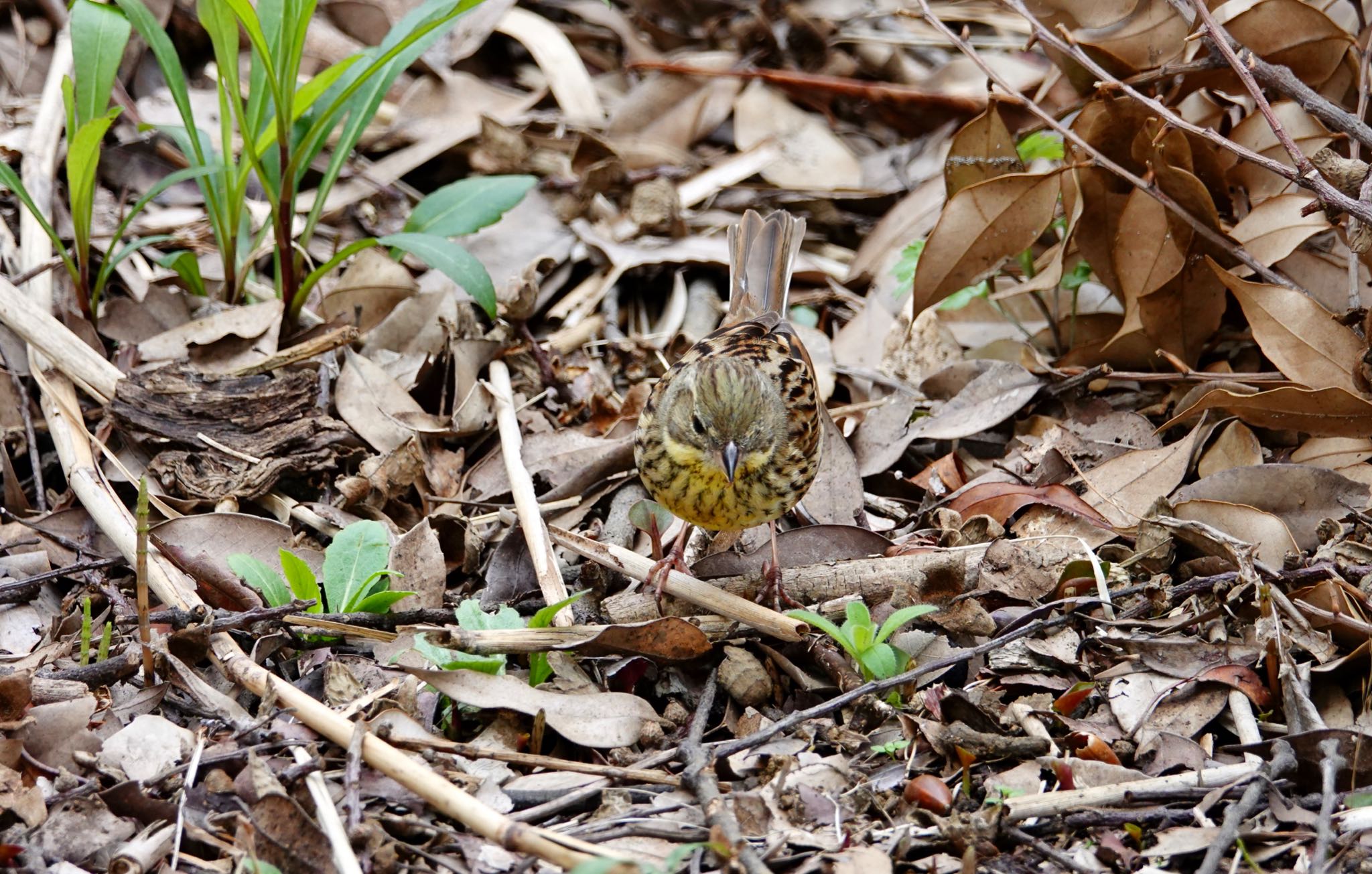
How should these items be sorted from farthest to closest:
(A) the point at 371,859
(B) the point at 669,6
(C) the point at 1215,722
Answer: (B) the point at 669,6 → (C) the point at 1215,722 → (A) the point at 371,859

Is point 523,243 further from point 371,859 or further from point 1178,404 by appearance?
point 371,859

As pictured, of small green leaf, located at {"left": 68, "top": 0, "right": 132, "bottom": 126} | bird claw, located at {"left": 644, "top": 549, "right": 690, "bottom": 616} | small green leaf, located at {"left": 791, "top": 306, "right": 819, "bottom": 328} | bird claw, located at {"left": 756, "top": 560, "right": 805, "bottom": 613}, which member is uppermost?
small green leaf, located at {"left": 68, "top": 0, "right": 132, "bottom": 126}

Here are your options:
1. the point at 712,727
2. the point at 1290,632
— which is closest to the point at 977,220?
the point at 1290,632

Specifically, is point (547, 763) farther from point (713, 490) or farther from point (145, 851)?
point (713, 490)

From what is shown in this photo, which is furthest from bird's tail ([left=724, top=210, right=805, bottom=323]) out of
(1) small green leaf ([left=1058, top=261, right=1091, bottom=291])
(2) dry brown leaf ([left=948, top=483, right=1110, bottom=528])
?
(2) dry brown leaf ([left=948, top=483, right=1110, bottom=528])

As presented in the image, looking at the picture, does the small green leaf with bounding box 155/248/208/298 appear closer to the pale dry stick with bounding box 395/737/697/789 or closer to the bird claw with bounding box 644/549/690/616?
the bird claw with bounding box 644/549/690/616

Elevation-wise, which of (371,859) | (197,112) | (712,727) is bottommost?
(712,727)

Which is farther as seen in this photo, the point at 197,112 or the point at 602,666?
the point at 197,112
